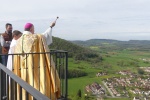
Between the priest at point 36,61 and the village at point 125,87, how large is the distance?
58600 mm

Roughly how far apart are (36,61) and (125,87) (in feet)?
249

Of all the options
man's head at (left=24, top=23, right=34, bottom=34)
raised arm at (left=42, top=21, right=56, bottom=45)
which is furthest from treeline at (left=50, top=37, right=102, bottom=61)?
man's head at (left=24, top=23, right=34, bottom=34)

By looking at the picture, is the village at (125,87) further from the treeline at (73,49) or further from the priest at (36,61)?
the priest at (36,61)

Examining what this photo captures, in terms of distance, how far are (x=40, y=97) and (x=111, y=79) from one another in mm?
82400

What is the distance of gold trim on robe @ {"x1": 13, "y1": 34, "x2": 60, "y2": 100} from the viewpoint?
5.13 metres

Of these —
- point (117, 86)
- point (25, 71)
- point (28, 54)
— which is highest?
point (28, 54)

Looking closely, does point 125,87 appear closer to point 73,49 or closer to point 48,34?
point 73,49

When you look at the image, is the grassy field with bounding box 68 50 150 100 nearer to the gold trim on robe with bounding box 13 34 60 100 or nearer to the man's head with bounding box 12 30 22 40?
the man's head with bounding box 12 30 22 40

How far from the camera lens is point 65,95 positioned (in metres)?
5.81

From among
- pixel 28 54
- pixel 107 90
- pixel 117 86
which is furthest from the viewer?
pixel 117 86

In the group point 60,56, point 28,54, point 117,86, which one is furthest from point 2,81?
point 117,86

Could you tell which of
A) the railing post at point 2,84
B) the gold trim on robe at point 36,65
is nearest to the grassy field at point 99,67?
the gold trim on robe at point 36,65

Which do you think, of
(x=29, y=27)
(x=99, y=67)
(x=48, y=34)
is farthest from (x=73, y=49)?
(x=29, y=27)

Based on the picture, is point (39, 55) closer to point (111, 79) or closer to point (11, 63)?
point (11, 63)
